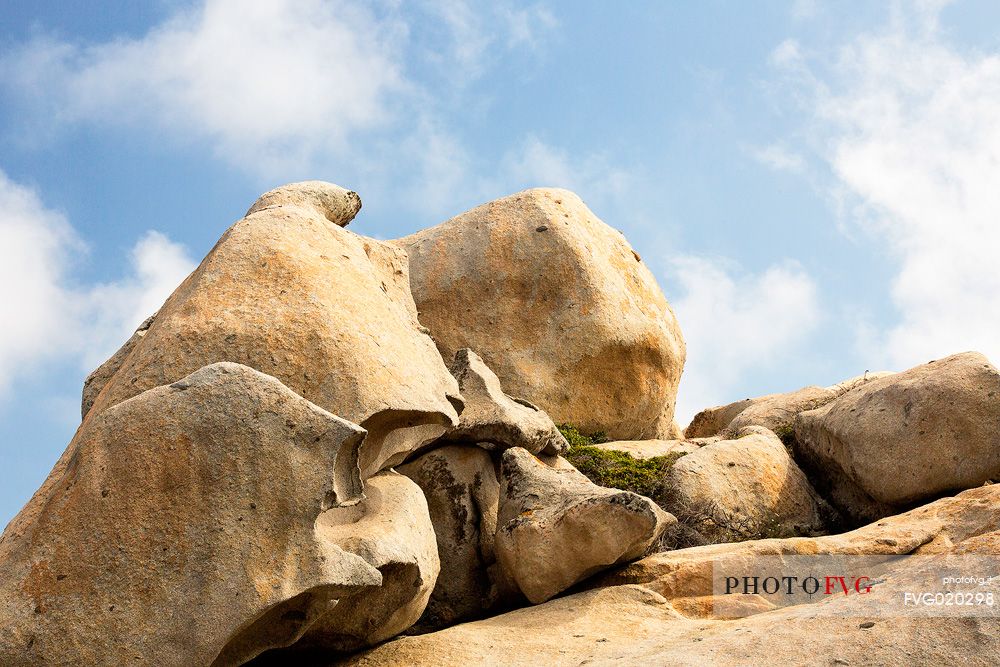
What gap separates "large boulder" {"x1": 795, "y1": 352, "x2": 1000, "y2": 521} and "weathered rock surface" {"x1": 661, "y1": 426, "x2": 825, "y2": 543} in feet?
1.44

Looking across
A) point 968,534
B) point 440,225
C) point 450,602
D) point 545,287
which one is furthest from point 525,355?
point 968,534

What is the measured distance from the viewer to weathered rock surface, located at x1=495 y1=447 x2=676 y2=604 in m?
8.19

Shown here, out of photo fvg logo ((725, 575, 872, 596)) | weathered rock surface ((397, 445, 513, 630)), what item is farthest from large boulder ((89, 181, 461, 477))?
photo fvg logo ((725, 575, 872, 596))

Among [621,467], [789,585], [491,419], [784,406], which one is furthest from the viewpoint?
[784,406]

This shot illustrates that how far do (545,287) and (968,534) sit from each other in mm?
5181

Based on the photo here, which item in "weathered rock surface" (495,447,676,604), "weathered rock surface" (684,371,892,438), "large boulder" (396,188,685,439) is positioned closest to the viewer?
"weathered rock surface" (495,447,676,604)

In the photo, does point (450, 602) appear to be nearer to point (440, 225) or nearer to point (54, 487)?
point (54, 487)

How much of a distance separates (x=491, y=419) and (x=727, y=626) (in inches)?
120

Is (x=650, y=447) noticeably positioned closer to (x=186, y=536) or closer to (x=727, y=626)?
(x=727, y=626)

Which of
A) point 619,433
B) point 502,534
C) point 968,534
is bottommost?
point 968,534

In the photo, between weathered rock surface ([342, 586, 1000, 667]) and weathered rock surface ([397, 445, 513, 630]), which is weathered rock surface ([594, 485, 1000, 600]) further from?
weathered rock surface ([397, 445, 513, 630])

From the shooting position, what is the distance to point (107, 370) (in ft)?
32.4

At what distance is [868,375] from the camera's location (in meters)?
14.1

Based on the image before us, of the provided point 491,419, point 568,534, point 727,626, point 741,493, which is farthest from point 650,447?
point 727,626
